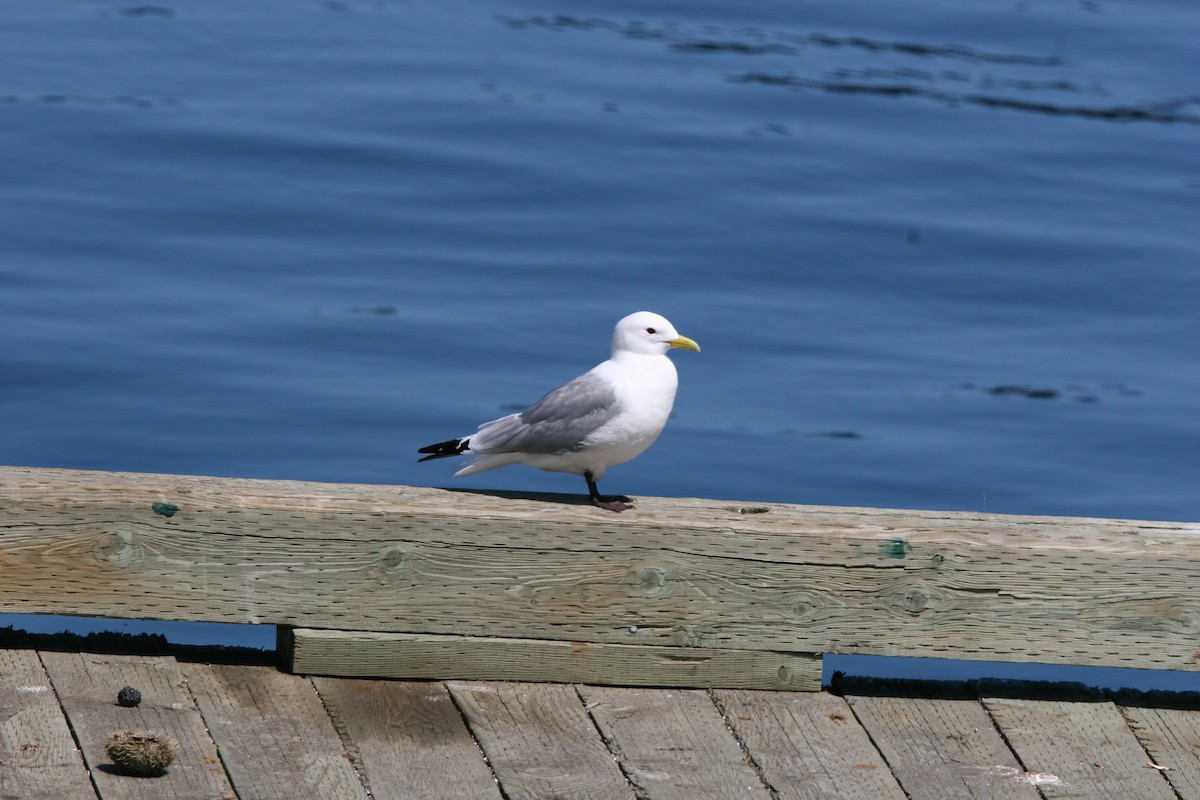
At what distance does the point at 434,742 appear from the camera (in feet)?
13.4

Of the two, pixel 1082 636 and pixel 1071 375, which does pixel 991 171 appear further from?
pixel 1082 636

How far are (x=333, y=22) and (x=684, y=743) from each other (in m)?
13.5

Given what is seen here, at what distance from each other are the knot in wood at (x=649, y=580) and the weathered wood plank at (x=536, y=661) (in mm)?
147

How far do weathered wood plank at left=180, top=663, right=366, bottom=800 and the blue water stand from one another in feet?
10.4

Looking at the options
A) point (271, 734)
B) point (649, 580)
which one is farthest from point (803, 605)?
point (271, 734)

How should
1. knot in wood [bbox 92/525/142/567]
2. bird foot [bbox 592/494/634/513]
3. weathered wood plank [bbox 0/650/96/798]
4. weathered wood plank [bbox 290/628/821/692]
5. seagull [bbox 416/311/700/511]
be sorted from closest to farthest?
weathered wood plank [bbox 0/650/96/798], knot in wood [bbox 92/525/142/567], weathered wood plank [bbox 290/628/821/692], bird foot [bbox 592/494/634/513], seagull [bbox 416/311/700/511]

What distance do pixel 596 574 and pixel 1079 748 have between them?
1229mm

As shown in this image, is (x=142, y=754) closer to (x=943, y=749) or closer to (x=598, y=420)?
(x=598, y=420)

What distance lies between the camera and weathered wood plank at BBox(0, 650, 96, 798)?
3748 mm

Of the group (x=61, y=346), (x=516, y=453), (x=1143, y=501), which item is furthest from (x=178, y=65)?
(x=516, y=453)

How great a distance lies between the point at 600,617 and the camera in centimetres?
439

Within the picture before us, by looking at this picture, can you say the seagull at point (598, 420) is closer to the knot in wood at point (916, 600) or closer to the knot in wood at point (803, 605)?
the knot in wood at point (803, 605)

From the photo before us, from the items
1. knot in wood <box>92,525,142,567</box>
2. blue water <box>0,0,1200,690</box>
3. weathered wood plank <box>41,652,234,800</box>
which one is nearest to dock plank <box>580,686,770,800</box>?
weathered wood plank <box>41,652,234,800</box>

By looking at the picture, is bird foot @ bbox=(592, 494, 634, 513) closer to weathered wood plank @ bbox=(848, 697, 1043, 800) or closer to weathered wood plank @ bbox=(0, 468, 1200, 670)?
weathered wood plank @ bbox=(0, 468, 1200, 670)
